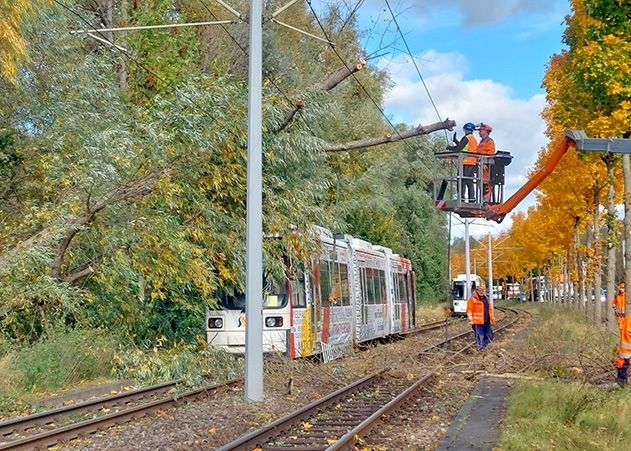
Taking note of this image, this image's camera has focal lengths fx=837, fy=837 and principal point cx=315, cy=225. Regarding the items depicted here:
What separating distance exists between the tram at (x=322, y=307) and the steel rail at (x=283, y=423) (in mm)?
2514

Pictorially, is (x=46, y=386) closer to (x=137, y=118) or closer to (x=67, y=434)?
(x=67, y=434)

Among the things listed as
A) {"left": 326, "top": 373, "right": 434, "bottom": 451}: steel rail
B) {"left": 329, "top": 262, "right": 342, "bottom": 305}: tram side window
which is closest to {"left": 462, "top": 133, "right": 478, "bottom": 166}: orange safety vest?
{"left": 326, "top": 373, "right": 434, "bottom": 451}: steel rail

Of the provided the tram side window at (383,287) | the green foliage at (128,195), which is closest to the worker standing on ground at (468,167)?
the green foliage at (128,195)

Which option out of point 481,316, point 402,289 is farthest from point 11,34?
point 402,289

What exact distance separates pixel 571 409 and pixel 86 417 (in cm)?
695

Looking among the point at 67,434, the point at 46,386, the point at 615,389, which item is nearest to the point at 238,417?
the point at 67,434

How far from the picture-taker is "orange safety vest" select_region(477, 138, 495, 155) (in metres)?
14.3

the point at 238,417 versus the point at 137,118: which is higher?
the point at 137,118

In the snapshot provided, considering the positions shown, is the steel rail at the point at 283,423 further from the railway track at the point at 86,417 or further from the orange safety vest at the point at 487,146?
the orange safety vest at the point at 487,146

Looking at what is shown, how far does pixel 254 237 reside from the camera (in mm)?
13969

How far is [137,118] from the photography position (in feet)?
64.0

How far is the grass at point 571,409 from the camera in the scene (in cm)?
847

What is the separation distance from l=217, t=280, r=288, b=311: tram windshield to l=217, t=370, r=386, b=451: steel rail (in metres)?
2.81

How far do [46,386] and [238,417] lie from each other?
470cm
